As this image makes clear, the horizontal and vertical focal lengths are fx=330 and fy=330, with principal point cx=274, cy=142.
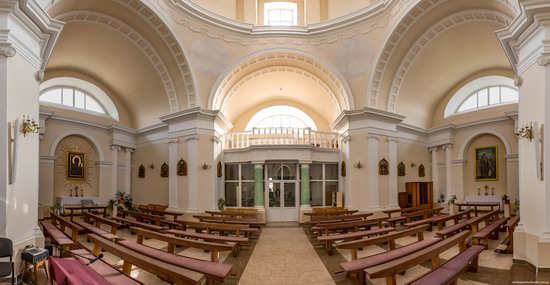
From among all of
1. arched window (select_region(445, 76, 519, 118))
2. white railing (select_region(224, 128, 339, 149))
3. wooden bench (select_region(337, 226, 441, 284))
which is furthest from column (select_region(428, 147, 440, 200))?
wooden bench (select_region(337, 226, 441, 284))

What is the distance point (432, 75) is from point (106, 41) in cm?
1457

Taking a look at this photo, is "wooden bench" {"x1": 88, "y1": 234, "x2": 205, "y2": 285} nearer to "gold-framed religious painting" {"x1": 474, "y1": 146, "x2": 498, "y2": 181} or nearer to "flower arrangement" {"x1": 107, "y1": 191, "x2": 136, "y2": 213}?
"flower arrangement" {"x1": 107, "y1": 191, "x2": 136, "y2": 213}

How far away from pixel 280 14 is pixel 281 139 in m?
6.38

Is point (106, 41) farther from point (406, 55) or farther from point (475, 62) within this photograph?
point (475, 62)

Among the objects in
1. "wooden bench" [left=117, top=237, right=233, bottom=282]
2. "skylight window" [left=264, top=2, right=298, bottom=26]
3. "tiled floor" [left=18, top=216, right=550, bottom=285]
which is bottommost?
"tiled floor" [left=18, top=216, right=550, bottom=285]

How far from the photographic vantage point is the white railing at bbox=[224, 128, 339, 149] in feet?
50.4

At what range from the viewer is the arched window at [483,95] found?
50.2 ft

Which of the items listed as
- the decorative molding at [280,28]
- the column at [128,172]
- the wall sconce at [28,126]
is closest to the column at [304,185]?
the decorative molding at [280,28]

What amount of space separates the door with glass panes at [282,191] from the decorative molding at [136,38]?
5.22 meters

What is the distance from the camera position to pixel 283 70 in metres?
16.6

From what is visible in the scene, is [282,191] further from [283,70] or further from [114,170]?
[114,170]

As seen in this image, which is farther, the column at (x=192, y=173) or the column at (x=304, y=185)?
the column at (x=304, y=185)

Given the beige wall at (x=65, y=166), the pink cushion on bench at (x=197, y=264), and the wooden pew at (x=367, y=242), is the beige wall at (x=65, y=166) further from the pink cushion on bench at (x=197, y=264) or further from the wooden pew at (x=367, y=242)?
the wooden pew at (x=367, y=242)

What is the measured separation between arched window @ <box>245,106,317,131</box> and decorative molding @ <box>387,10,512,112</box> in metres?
6.39
